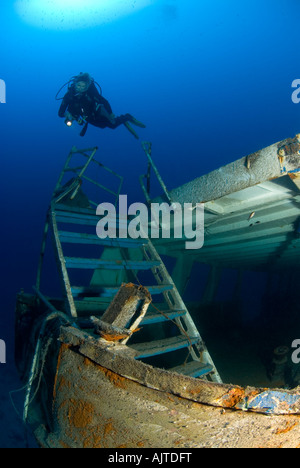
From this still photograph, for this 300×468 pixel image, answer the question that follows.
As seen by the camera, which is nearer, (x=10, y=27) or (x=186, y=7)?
(x=10, y=27)

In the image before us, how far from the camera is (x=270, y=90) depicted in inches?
4496

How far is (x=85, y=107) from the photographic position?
7.41 m

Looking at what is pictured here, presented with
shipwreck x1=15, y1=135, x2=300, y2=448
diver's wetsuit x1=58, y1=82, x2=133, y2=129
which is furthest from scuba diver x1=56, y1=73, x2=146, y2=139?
A: shipwreck x1=15, y1=135, x2=300, y2=448

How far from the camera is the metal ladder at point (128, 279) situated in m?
2.73

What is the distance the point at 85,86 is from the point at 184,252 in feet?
20.5

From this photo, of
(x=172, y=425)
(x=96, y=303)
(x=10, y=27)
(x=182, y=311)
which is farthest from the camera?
(x=10, y=27)

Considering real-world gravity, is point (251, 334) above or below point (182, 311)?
below

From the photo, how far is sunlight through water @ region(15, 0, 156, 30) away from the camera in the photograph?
2988 inches

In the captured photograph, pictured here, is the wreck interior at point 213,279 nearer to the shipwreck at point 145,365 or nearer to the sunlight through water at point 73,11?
the shipwreck at point 145,365

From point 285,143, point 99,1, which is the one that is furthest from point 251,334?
point 99,1

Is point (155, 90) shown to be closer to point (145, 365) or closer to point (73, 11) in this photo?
point (73, 11)

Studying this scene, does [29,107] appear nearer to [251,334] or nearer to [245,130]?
[245,130]

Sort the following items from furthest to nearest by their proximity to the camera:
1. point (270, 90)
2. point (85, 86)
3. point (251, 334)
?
point (270, 90), point (251, 334), point (85, 86)

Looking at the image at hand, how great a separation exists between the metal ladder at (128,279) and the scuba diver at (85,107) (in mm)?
3454
